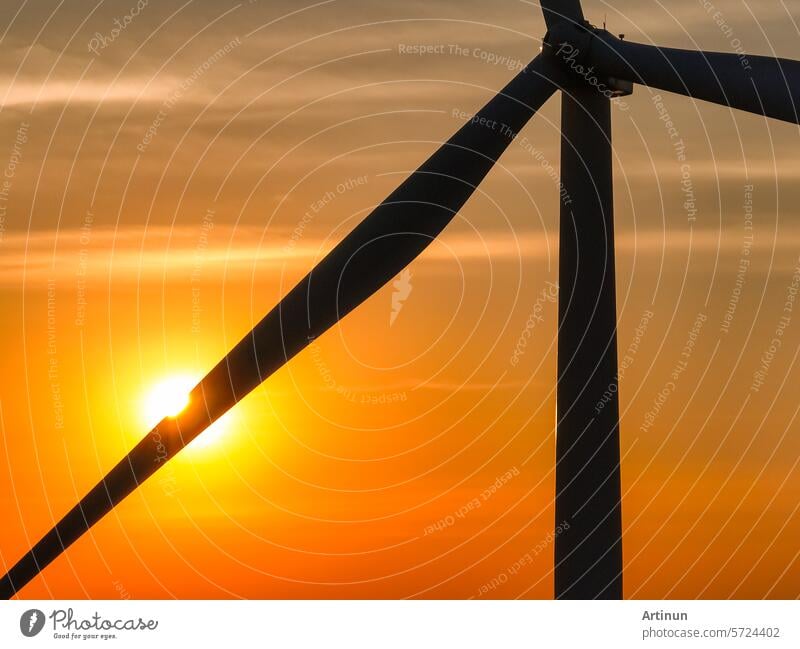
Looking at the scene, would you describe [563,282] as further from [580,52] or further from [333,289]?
[580,52]

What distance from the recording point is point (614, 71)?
26328 mm

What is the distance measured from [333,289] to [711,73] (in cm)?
614

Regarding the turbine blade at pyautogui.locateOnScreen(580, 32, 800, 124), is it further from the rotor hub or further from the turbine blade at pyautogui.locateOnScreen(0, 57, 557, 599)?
the turbine blade at pyautogui.locateOnScreen(0, 57, 557, 599)

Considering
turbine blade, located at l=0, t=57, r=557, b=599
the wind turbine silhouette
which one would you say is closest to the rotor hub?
the wind turbine silhouette

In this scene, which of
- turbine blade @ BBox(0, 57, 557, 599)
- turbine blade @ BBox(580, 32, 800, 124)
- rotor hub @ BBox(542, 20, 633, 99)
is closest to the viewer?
turbine blade @ BBox(580, 32, 800, 124)

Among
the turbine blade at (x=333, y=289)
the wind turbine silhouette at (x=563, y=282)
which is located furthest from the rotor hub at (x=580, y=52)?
the turbine blade at (x=333, y=289)

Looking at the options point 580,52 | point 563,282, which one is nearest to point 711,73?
point 580,52

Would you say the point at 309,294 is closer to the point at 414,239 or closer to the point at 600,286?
the point at 414,239

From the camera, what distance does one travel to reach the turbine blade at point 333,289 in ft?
80.8

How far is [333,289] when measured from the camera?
81.6ft

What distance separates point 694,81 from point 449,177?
3785mm

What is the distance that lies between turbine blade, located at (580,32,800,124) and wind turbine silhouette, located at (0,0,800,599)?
0.03 m

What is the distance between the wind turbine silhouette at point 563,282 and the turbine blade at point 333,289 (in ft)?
0.07

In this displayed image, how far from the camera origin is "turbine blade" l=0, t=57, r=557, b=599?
24.6 m
